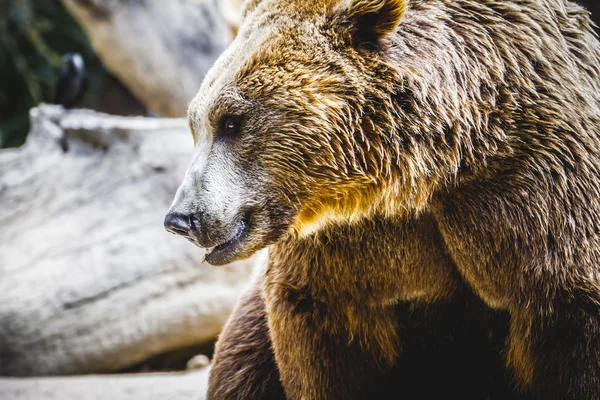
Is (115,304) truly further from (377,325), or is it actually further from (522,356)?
(522,356)

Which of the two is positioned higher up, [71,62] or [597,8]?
[597,8]

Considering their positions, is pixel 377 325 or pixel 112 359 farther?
pixel 112 359

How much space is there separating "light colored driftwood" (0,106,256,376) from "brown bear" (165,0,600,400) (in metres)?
2.23

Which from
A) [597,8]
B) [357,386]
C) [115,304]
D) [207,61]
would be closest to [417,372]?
[357,386]

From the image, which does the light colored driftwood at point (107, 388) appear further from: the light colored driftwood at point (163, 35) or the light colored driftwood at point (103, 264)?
the light colored driftwood at point (163, 35)

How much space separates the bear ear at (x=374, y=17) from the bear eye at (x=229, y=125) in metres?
0.49

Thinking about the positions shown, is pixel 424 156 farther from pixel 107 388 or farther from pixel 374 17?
pixel 107 388

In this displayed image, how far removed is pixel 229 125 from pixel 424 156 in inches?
26.2

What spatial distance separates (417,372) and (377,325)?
1.27ft

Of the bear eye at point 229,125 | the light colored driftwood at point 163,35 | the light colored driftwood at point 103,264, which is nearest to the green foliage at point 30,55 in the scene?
the light colored driftwood at point 163,35

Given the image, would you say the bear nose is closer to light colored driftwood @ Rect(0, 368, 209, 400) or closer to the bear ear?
the bear ear

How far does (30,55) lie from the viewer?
12461mm

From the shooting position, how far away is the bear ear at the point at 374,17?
92.2 inches

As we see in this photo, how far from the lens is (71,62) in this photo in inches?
376
